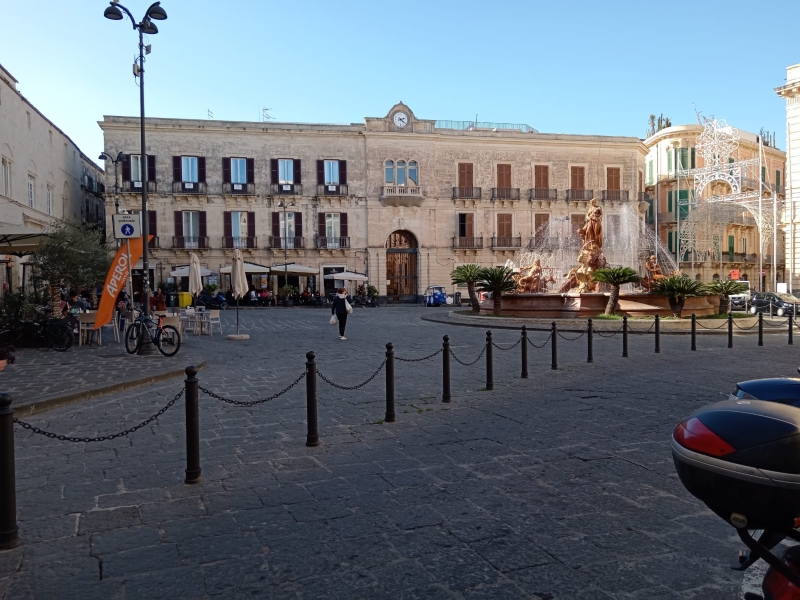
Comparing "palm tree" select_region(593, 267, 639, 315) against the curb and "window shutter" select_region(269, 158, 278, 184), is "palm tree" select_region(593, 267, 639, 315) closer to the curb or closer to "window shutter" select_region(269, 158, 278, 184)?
the curb

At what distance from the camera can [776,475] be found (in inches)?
70.2

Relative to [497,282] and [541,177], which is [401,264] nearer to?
[541,177]

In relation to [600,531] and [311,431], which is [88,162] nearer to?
[311,431]

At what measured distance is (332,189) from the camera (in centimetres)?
3966

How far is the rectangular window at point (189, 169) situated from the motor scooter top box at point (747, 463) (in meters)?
39.5

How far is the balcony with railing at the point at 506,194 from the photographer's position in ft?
137

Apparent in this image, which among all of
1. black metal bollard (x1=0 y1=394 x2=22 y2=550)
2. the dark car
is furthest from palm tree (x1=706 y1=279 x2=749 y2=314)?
black metal bollard (x1=0 y1=394 x2=22 y2=550)

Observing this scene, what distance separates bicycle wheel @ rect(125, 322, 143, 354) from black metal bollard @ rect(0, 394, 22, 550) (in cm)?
→ 906

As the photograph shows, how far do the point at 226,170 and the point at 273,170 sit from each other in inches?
114

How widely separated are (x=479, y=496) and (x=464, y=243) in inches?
1486

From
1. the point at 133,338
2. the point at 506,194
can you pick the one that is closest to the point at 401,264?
the point at 506,194

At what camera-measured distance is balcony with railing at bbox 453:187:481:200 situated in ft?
135

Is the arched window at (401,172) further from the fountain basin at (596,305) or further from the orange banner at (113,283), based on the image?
the orange banner at (113,283)

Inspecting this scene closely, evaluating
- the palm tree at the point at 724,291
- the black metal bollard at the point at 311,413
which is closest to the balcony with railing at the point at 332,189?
the palm tree at the point at 724,291
